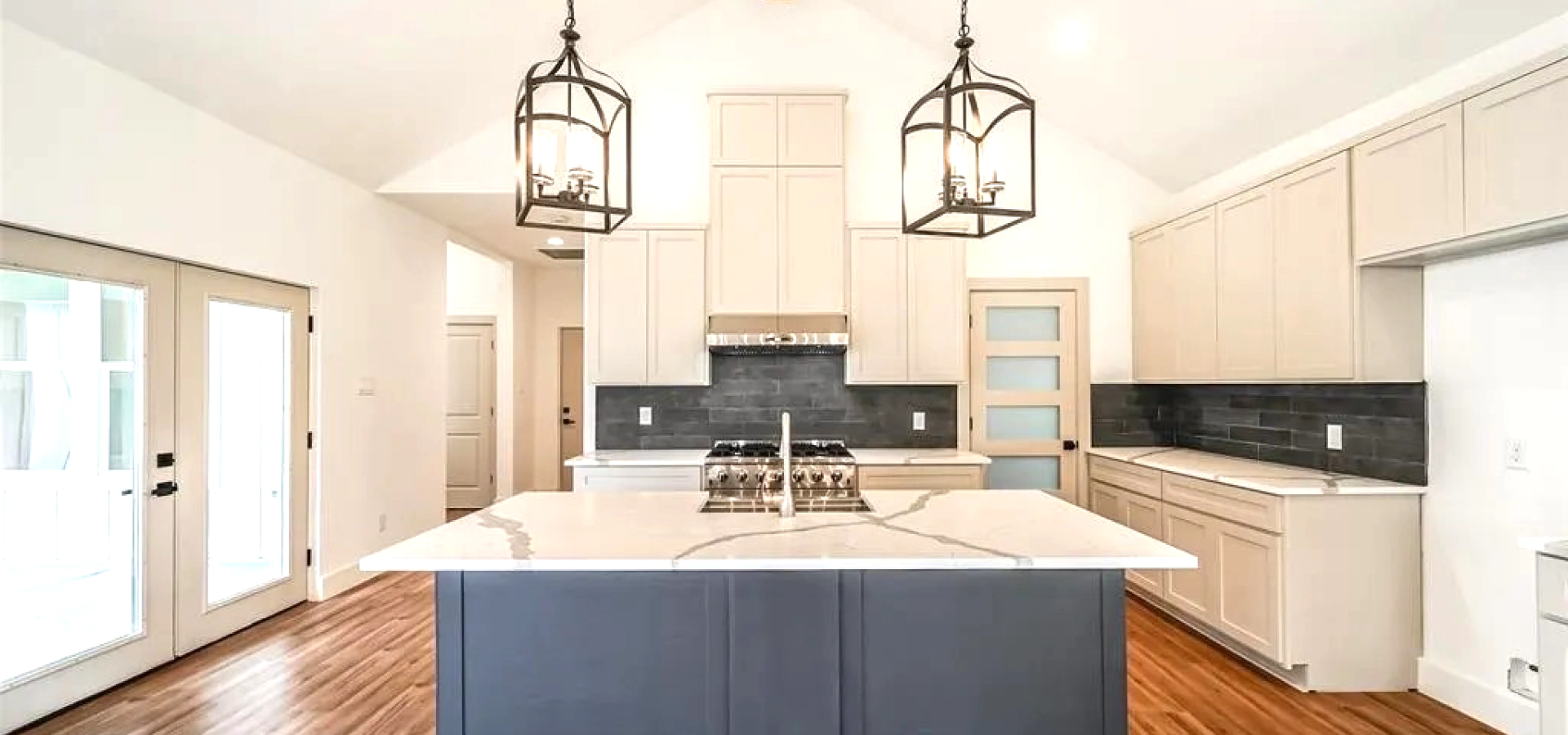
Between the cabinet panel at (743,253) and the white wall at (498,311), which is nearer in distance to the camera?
the cabinet panel at (743,253)

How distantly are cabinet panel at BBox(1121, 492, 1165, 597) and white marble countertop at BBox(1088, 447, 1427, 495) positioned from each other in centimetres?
21

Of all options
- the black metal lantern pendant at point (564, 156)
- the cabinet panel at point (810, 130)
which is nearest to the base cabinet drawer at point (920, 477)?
the cabinet panel at point (810, 130)

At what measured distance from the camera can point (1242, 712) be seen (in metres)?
2.78

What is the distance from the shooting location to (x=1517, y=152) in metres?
2.26

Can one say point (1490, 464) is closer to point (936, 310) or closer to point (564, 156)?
point (936, 310)

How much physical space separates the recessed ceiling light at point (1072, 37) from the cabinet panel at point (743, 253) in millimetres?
Result: 1844

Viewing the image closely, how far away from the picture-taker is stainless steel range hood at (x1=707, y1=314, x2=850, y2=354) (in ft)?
13.3

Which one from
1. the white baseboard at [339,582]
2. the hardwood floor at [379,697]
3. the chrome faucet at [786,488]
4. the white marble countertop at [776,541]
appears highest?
the chrome faucet at [786,488]

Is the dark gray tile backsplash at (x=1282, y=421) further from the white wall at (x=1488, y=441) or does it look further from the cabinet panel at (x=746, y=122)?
the cabinet panel at (x=746, y=122)

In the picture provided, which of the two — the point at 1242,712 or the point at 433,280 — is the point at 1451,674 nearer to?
the point at 1242,712

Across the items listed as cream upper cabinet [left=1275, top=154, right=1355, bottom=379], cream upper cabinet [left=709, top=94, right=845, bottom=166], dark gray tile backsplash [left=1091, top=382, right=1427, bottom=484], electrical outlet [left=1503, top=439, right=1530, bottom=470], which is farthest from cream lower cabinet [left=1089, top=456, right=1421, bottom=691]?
cream upper cabinet [left=709, top=94, right=845, bottom=166]

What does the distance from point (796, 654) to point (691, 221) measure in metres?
3.12

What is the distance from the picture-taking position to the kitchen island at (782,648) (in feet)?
6.50

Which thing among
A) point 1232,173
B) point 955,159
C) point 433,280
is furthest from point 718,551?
point 433,280
